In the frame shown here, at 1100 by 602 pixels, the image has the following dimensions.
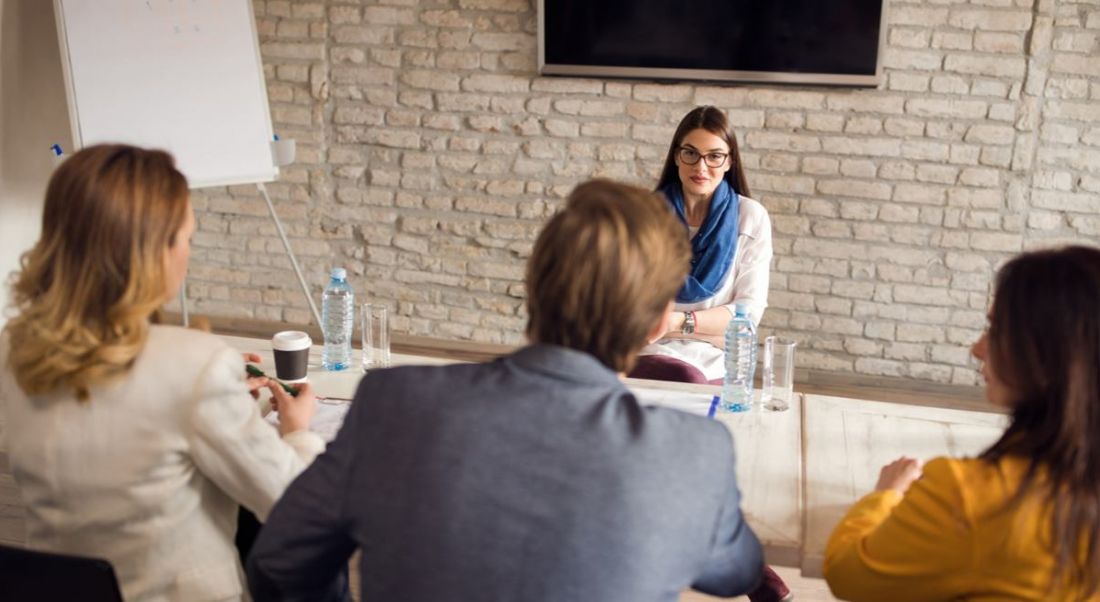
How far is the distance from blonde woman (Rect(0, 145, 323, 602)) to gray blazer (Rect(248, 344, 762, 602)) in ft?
0.91

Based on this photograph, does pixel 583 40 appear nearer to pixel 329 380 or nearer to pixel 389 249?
pixel 389 249

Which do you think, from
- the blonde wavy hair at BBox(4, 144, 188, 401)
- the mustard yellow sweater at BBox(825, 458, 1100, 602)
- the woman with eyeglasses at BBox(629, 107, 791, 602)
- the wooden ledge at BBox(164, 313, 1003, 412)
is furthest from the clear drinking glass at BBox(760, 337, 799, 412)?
the wooden ledge at BBox(164, 313, 1003, 412)

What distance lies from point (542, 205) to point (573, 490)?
126 inches

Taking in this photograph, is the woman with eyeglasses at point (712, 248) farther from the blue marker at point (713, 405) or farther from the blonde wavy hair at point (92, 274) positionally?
the blonde wavy hair at point (92, 274)

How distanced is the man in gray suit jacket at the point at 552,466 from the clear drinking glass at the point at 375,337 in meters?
0.96

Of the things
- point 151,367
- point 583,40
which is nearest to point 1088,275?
point 151,367

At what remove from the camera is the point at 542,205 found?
4223 mm

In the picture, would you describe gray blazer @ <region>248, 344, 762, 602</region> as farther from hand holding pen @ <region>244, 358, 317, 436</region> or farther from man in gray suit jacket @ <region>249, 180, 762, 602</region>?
hand holding pen @ <region>244, 358, 317, 436</region>

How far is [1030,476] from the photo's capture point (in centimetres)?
122

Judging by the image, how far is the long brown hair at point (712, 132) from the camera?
283 cm

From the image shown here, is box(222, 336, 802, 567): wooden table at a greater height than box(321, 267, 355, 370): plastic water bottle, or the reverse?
box(321, 267, 355, 370): plastic water bottle

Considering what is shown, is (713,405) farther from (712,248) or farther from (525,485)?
(525,485)

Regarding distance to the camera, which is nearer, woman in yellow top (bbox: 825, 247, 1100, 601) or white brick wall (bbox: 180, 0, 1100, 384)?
woman in yellow top (bbox: 825, 247, 1100, 601)

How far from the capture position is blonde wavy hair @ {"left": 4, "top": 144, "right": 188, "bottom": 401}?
133 cm
